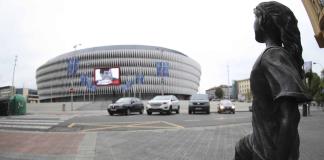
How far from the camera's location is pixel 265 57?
173 centimetres

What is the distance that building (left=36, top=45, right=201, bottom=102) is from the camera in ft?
295

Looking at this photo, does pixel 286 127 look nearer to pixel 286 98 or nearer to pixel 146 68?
pixel 286 98

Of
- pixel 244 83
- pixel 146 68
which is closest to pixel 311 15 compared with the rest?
pixel 146 68

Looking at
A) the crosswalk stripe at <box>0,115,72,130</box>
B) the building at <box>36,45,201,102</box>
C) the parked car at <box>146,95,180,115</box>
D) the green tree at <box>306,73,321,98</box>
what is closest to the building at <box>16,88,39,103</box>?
the building at <box>36,45,201,102</box>

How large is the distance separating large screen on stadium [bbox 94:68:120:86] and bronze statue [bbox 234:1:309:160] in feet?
199

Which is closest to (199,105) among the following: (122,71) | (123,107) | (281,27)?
(123,107)

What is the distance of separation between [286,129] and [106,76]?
202 ft

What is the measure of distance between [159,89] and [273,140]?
92563 millimetres

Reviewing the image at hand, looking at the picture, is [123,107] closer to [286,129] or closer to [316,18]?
[316,18]

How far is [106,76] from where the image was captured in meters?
61.9

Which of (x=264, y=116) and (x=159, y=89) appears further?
(x=159, y=89)

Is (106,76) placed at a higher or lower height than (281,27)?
higher

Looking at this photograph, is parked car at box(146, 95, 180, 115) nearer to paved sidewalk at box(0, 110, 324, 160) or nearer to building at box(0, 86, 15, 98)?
paved sidewalk at box(0, 110, 324, 160)

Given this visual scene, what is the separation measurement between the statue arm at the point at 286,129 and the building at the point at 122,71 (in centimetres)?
8304
